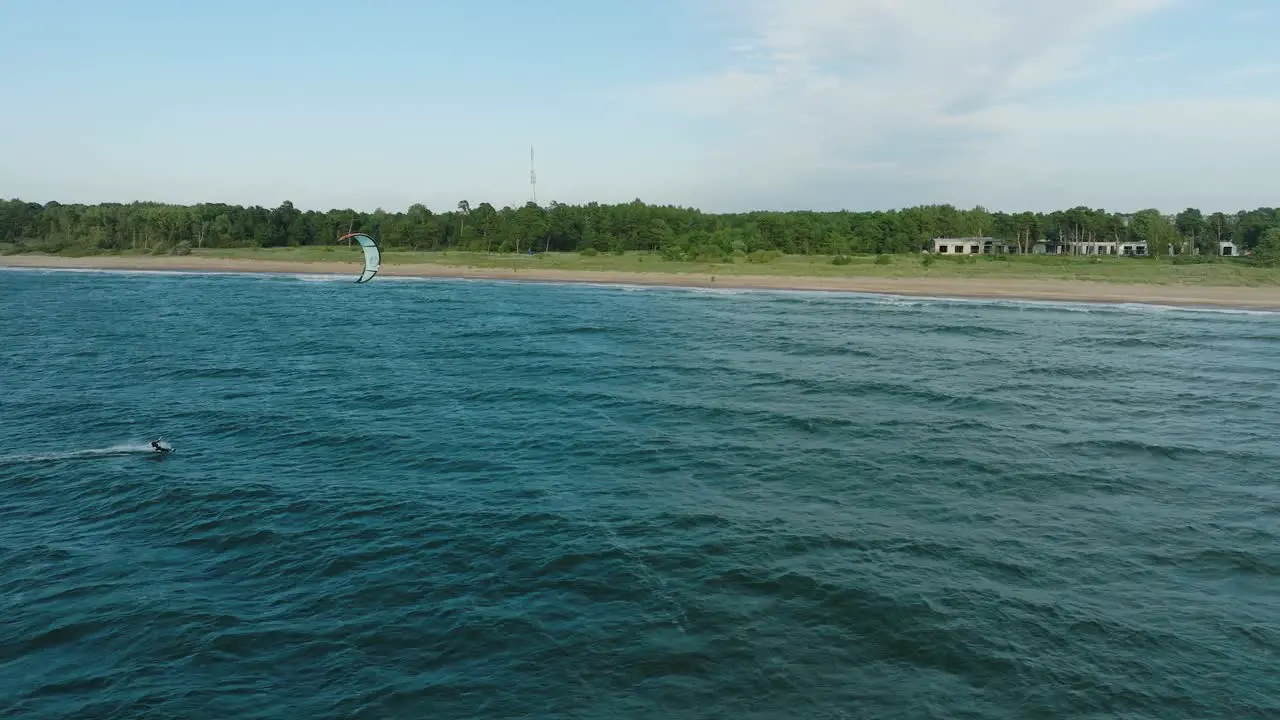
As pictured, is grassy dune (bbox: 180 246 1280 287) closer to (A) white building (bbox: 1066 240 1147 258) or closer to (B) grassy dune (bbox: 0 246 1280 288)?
(B) grassy dune (bbox: 0 246 1280 288)

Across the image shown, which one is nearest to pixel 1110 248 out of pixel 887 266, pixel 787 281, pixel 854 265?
pixel 887 266

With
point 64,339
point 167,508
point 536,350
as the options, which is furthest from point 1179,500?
point 64,339

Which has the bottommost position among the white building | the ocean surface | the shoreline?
the ocean surface

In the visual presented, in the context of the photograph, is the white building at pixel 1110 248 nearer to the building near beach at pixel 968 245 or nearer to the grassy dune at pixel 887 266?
the building near beach at pixel 968 245

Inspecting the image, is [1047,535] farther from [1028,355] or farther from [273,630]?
[1028,355]

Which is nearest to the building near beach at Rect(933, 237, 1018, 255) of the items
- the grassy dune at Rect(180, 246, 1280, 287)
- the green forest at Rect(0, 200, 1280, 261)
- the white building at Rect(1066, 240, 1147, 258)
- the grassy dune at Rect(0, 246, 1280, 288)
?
the green forest at Rect(0, 200, 1280, 261)

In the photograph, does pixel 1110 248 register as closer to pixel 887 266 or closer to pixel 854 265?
pixel 887 266
